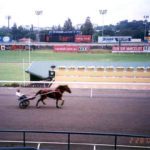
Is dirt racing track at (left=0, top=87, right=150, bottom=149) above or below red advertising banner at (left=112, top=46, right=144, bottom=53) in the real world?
below

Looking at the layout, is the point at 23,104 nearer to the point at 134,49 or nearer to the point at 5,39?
the point at 134,49

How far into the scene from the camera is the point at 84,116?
29.3 ft

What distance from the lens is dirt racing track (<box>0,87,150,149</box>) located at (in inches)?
292

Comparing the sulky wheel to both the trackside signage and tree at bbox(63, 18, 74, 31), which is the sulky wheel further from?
tree at bbox(63, 18, 74, 31)

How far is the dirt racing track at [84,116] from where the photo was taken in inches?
292

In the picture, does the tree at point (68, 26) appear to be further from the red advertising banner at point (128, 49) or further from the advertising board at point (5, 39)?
the red advertising banner at point (128, 49)

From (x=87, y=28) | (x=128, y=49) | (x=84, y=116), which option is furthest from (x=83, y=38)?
(x=84, y=116)

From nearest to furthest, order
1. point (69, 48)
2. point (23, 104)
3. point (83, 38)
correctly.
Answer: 1. point (23, 104)
2. point (69, 48)
3. point (83, 38)

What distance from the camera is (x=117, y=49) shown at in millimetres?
24516

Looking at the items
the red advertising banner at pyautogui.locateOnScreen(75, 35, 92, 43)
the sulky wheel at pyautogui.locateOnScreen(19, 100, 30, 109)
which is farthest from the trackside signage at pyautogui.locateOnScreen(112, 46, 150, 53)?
the sulky wheel at pyautogui.locateOnScreen(19, 100, 30, 109)

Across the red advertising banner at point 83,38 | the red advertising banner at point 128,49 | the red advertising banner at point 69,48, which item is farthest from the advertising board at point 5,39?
the red advertising banner at point 128,49

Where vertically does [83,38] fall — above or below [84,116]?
above

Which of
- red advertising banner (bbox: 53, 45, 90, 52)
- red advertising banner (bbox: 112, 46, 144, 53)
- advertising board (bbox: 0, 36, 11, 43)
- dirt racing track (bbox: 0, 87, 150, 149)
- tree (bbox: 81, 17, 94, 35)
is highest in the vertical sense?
tree (bbox: 81, 17, 94, 35)

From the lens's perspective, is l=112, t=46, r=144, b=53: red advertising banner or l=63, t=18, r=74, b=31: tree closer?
l=112, t=46, r=144, b=53: red advertising banner
